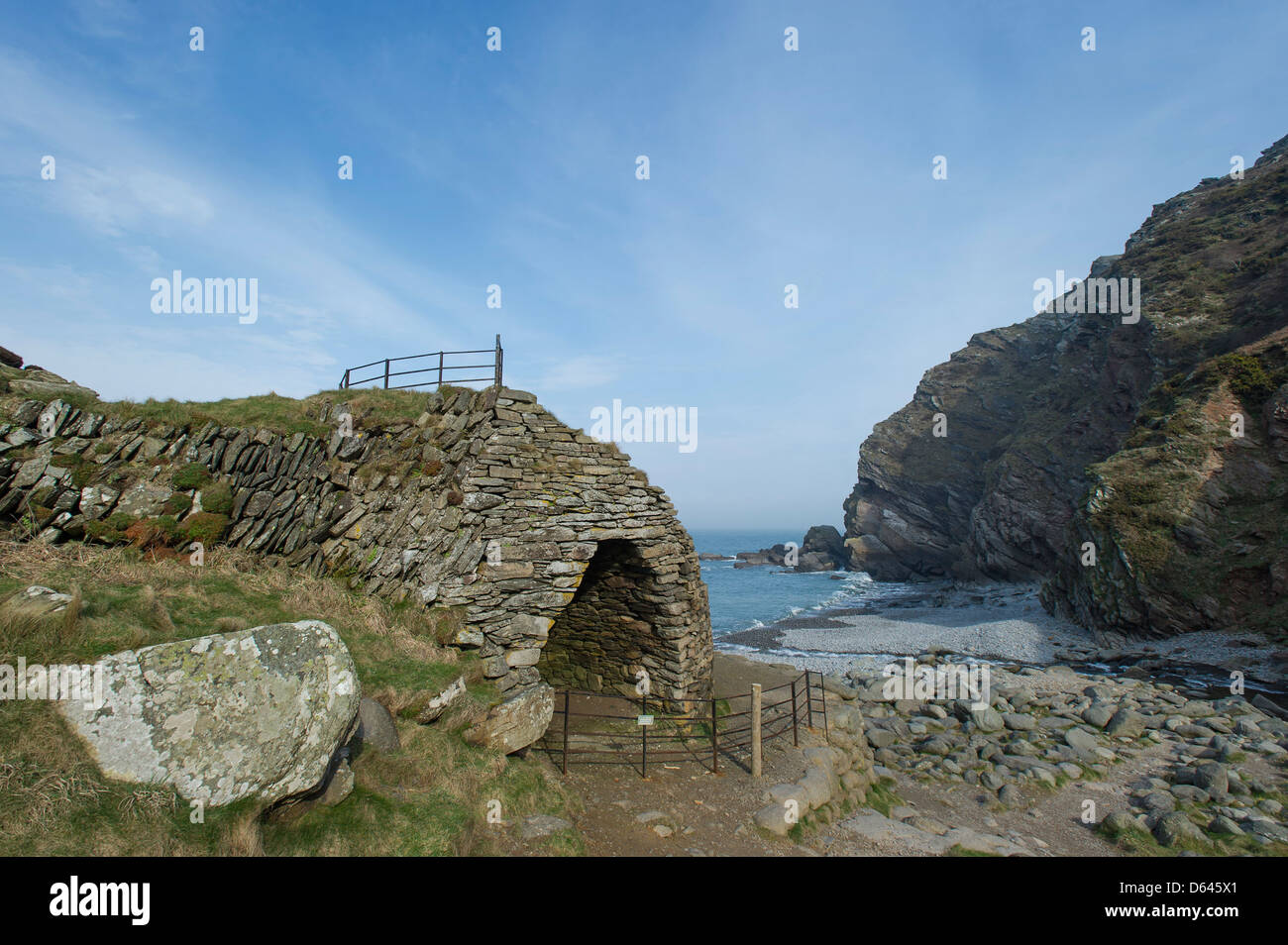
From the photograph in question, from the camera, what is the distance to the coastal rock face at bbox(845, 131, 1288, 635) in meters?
26.9

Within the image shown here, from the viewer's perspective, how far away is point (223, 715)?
4496 mm

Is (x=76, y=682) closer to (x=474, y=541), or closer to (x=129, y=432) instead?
(x=474, y=541)

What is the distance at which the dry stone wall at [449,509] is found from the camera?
10.1m

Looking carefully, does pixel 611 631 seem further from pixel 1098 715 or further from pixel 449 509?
pixel 1098 715

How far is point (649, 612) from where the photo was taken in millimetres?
12844

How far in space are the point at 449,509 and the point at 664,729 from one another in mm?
6553

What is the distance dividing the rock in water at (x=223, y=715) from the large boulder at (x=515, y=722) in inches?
119

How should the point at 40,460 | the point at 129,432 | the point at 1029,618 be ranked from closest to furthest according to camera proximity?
the point at 40,460, the point at 129,432, the point at 1029,618

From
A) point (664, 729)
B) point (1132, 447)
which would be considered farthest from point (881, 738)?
point (1132, 447)

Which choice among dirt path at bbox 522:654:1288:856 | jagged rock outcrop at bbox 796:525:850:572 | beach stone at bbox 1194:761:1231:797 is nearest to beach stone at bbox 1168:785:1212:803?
beach stone at bbox 1194:761:1231:797

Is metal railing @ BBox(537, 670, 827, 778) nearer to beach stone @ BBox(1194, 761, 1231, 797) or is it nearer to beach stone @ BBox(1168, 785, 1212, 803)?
beach stone @ BBox(1168, 785, 1212, 803)

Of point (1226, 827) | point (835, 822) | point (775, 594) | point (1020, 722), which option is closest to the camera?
point (835, 822)

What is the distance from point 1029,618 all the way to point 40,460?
45399 mm
